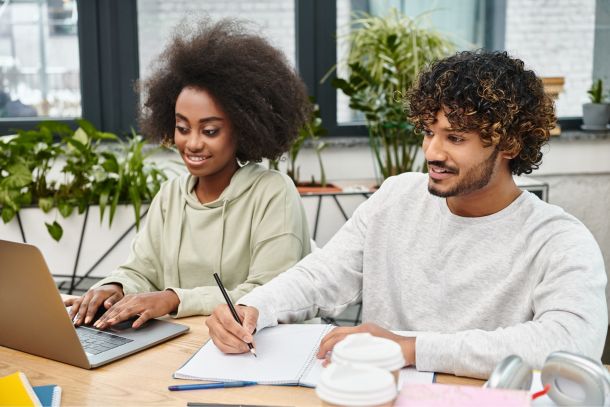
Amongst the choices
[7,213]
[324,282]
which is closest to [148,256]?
[324,282]

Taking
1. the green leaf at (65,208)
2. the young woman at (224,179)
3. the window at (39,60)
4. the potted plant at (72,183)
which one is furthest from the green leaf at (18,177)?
the young woman at (224,179)

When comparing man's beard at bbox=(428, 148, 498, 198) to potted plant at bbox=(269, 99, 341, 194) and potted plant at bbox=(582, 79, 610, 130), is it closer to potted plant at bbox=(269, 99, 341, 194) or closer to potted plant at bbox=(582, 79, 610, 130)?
potted plant at bbox=(269, 99, 341, 194)

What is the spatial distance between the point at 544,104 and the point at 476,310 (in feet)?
1.39

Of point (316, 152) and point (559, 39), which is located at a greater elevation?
point (559, 39)

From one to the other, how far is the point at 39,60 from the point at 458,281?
2.80 meters

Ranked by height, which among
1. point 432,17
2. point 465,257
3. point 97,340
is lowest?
point 97,340

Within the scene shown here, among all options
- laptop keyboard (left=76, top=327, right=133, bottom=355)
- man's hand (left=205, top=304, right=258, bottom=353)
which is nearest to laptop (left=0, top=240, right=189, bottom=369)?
laptop keyboard (left=76, top=327, right=133, bottom=355)

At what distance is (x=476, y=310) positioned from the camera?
1486 millimetres

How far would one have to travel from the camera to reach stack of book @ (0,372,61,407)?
113 cm

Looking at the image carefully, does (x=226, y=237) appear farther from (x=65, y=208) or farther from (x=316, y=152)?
(x=316, y=152)

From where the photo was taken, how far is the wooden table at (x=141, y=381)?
116 cm

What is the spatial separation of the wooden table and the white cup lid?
0.87 feet

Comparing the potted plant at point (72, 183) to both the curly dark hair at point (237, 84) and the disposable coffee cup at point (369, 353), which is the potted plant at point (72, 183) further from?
the disposable coffee cup at point (369, 353)

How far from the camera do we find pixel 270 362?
50.4 inches
